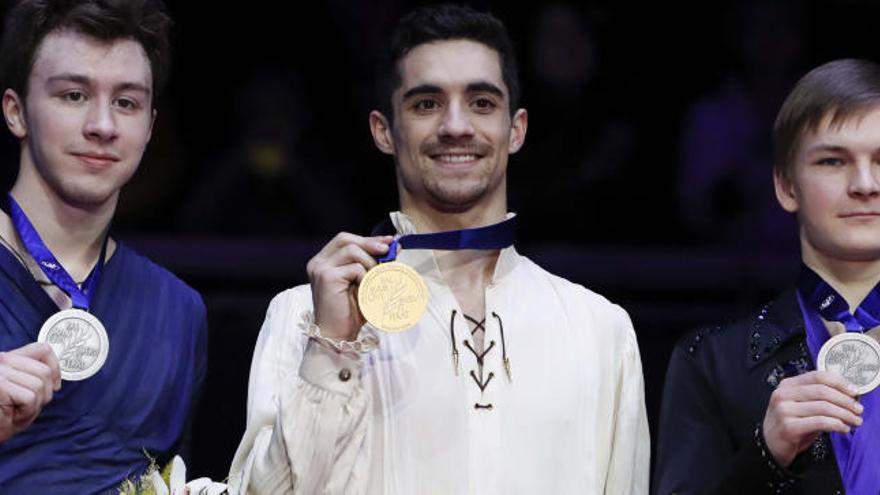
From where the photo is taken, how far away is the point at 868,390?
4.09 metres

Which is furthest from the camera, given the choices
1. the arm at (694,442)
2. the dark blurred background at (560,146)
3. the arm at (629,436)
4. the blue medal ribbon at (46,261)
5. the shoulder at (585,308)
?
the dark blurred background at (560,146)

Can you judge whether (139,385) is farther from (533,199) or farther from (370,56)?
(370,56)

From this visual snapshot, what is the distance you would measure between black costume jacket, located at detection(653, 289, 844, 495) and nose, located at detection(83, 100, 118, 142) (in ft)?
4.79

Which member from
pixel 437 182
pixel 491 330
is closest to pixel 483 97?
pixel 437 182

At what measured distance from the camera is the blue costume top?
4191mm

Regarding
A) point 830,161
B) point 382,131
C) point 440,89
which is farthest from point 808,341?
point 382,131

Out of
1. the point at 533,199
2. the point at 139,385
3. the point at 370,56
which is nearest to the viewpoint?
the point at 139,385

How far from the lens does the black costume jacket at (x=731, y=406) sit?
13.6 ft

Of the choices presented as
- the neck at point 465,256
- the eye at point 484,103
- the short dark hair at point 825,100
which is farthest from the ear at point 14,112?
the short dark hair at point 825,100

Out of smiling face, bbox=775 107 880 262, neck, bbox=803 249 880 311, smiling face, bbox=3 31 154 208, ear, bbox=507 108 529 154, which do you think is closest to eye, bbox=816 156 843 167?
smiling face, bbox=775 107 880 262

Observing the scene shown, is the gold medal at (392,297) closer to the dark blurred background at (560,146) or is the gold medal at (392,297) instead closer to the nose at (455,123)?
the nose at (455,123)

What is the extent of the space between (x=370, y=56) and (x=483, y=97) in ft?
8.27

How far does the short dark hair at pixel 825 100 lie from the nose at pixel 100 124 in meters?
1.60

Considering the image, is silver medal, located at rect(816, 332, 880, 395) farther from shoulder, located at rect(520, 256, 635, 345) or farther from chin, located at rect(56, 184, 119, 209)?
chin, located at rect(56, 184, 119, 209)
